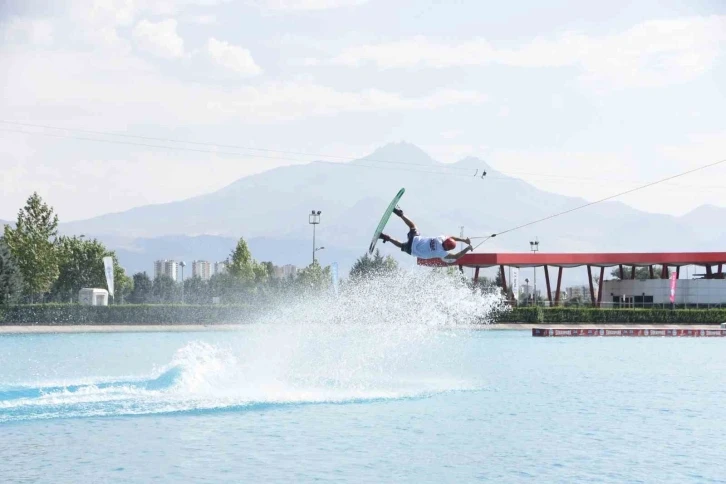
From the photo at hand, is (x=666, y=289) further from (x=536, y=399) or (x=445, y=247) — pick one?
(x=445, y=247)

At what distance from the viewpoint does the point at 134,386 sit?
2861 cm

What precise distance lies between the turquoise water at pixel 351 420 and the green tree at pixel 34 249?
4273 cm

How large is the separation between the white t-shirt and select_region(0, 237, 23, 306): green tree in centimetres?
5395

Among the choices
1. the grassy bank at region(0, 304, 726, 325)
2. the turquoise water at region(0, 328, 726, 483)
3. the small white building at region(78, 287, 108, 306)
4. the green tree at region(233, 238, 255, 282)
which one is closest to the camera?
the turquoise water at region(0, 328, 726, 483)

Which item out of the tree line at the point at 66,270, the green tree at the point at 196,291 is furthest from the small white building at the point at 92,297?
the green tree at the point at 196,291

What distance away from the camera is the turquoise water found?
19.8 meters

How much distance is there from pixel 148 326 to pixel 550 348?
101 feet

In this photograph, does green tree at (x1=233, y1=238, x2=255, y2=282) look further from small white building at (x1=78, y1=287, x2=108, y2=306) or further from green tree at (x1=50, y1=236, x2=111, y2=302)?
small white building at (x1=78, y1=287, x2=108, y2=306)

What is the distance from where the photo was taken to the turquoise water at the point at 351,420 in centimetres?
1981

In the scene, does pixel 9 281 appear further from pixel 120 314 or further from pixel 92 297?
pixel 120 314

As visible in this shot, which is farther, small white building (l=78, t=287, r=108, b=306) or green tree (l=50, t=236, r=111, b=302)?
green tree (l=50, t=236, r=111, b=302)

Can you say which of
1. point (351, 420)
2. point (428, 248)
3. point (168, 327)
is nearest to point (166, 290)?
point (168, 327)

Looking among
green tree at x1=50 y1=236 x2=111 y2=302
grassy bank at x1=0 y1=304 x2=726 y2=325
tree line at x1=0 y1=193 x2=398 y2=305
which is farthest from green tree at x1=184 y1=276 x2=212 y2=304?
grassy bank at x1=0 y1=304 x2=726 y2=325

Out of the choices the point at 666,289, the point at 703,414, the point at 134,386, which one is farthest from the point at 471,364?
the point at 666,289
